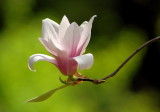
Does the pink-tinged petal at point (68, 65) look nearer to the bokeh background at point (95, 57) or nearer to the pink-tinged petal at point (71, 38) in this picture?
the pink-tinged petal at point (71, 38)

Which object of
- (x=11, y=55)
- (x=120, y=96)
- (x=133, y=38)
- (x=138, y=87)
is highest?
(x=11, y=55)

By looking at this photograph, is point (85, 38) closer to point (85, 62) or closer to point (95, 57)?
point (85, 62)

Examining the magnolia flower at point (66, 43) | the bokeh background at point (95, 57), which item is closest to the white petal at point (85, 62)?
the magnolia flower at point (66, 43)

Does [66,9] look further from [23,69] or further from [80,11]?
[23,69]

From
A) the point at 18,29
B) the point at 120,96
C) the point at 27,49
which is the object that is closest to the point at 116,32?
the point at 120,96

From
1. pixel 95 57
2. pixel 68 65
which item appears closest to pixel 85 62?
pixel 68 65

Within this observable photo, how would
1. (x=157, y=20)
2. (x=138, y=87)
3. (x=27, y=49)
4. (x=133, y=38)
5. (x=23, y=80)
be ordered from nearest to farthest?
(x=23, y=80)
(x=27, y=49)
(x=133, y=38)
(x=138, y=87)
(x=157, y=20)

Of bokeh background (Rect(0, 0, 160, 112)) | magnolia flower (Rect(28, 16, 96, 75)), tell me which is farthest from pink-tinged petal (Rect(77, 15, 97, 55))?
bokeh background (Rect(0, 0, 160, 112))

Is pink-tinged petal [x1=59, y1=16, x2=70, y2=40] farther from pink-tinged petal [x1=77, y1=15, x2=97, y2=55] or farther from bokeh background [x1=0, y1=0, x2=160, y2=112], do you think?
bokeh background [x1=0, y1=0, x2=160, y2=112]
